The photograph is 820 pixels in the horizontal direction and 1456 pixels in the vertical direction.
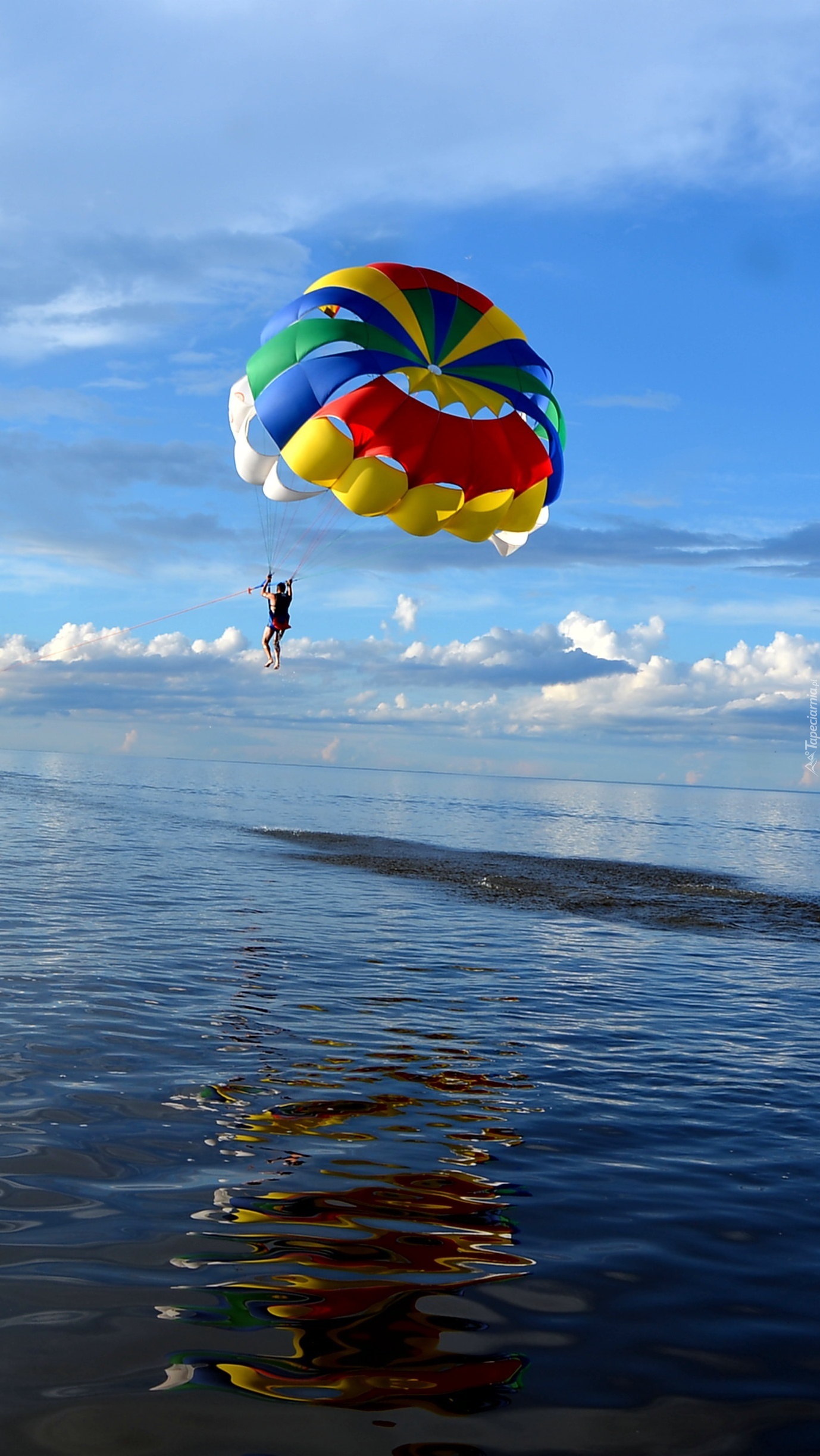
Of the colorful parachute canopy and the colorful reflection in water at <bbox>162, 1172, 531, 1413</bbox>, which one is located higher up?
the colorful parachute canopy

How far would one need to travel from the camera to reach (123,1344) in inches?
201

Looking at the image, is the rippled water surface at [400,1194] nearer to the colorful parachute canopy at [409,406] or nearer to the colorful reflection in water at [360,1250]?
the colorful reflection in water at [360,1250]

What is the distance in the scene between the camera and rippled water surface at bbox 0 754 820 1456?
4.78 m

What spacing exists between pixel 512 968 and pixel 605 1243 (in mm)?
10071

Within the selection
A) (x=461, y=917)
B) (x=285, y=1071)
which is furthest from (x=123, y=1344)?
(x=461, y=917)

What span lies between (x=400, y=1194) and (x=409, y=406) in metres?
13.0

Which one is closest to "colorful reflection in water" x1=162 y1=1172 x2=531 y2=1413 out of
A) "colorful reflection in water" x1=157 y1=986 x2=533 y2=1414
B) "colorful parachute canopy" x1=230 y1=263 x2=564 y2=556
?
"colorful reflection in water" x1=157 y1=986 x2=533 y2=1414

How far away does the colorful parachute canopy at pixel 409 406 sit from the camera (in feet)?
53.1

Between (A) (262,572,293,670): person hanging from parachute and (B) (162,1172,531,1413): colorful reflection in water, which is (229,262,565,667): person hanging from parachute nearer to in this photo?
(A) (262,572,293,670): person hanging from parachute

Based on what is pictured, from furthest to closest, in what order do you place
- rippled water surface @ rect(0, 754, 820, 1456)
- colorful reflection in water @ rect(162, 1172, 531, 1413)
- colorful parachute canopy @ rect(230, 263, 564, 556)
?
colorful parachute canopy @ rect(230, 263, 564, 556), colorful reflection in water @ rect(162, 1172, 531, 1413), rippled water surface @ rect(0, 754, 820, 1456)

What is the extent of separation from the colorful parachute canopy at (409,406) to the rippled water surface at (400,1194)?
8.26 meters

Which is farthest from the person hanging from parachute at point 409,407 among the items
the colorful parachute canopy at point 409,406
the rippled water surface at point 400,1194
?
the rippled water surface at point 400,1194

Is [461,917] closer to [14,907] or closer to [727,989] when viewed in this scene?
[727,989]

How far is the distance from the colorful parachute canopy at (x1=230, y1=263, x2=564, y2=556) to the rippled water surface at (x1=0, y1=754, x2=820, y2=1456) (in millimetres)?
8259
